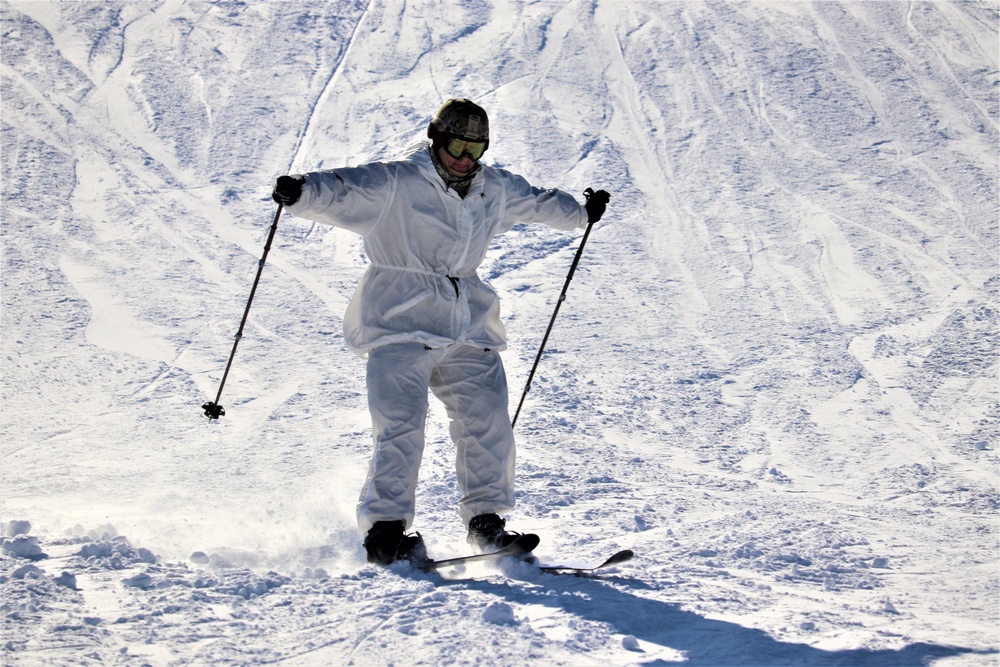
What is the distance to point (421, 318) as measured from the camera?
4.43 metres

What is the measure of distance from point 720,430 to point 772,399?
0.53 metres

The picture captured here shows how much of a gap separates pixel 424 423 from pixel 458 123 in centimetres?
109

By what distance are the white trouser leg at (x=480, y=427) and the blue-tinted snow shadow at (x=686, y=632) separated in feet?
1.76

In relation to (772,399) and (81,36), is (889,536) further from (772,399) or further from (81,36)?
(81,36)

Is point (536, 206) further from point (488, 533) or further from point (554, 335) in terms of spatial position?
point (554, 335)

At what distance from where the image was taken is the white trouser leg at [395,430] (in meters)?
4.29

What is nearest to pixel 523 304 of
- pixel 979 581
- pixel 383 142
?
pixel 383 142

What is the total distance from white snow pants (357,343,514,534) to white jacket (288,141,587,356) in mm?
86

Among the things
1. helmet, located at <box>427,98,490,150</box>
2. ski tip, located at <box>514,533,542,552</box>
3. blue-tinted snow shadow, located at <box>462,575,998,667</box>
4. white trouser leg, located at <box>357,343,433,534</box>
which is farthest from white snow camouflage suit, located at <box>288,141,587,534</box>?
blue-tinted snow shadow, located at <box>462,575,998,667</box>

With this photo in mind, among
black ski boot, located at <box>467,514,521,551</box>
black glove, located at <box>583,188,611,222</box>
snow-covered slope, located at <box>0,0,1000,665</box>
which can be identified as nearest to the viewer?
snow-covered slope, located at <box>0,0,1000,665</box>

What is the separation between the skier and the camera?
4.29m

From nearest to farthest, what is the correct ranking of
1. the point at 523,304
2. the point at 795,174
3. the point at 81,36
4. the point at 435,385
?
1. the point at 435,385
2. the point at 523,304
3. the point at 795,174
4. the point at 81,36

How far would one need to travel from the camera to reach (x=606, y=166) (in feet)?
33.6

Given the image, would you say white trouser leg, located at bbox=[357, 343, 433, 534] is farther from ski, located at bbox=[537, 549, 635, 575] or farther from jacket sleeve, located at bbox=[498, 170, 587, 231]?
jacket sleeve, located at bbox=[498, 170, 587, 231]
